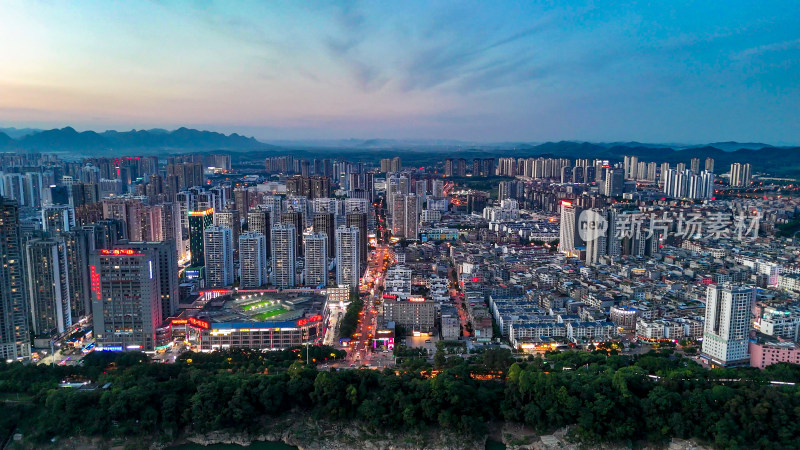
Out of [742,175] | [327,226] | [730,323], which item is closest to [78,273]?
[327,226]

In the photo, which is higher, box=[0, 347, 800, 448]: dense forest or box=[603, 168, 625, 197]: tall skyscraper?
box=[603, 168, 625, 197]: tall skyscraper

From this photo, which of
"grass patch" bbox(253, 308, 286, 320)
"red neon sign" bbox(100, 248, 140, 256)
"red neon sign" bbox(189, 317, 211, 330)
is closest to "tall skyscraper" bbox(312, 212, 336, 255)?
"grass patch" bbox(253, 308, 286, 320)

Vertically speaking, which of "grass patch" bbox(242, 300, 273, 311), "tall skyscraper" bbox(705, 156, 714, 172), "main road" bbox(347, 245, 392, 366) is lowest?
"main road" bbox(347, 245, 392, 366)

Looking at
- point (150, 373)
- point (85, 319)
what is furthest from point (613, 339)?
point (85, 319)

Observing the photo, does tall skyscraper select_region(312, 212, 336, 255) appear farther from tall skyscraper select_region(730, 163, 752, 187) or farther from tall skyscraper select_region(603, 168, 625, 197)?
tall skyscraper select_region(730, 163, 752, 187)

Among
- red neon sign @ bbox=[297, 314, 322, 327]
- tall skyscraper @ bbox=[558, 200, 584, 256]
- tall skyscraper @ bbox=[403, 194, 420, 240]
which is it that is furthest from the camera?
tall skyscraper @ bbox=[403, 194, 420, 240]

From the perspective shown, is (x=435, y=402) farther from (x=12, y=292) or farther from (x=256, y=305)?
(x=12, y=292)

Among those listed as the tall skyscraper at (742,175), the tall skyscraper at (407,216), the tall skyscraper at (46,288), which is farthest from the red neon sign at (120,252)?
the tall skyscraper at (742,175)
